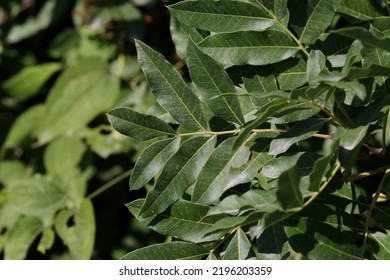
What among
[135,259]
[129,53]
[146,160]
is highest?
[146,160]

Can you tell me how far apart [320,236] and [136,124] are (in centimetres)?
33

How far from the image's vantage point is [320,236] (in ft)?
3.05

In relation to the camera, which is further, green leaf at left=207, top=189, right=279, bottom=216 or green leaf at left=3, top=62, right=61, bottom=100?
green leaf at left=3, top=62, right=61, bottom=100

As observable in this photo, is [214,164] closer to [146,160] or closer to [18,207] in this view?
[146,160]

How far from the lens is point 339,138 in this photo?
0.84m

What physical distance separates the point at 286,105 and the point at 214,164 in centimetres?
18

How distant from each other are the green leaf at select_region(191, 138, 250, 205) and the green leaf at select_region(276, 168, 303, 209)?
0.18 meters

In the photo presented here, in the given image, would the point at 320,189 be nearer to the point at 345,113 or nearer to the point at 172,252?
the point at 345,113

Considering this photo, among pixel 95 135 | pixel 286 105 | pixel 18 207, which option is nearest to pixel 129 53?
pixel 95 135

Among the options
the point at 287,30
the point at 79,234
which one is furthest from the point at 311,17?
the point at 79,234

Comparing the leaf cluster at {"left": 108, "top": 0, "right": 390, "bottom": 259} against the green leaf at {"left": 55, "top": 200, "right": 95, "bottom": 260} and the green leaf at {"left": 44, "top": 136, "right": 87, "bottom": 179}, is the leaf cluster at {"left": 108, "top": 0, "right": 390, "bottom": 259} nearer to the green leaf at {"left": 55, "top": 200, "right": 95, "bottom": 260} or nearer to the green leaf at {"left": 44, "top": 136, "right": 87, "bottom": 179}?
the green leaf at {"left": 55, "top": 200, "right": 95, "bottom": 260}

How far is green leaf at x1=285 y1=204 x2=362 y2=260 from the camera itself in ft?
3.04

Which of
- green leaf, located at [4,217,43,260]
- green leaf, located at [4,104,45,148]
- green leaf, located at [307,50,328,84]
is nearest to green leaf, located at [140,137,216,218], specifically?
green leaf, located at [307,50,328,84]

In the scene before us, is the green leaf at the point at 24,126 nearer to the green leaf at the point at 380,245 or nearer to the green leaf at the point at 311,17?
the green leaf at the point at 311,17
